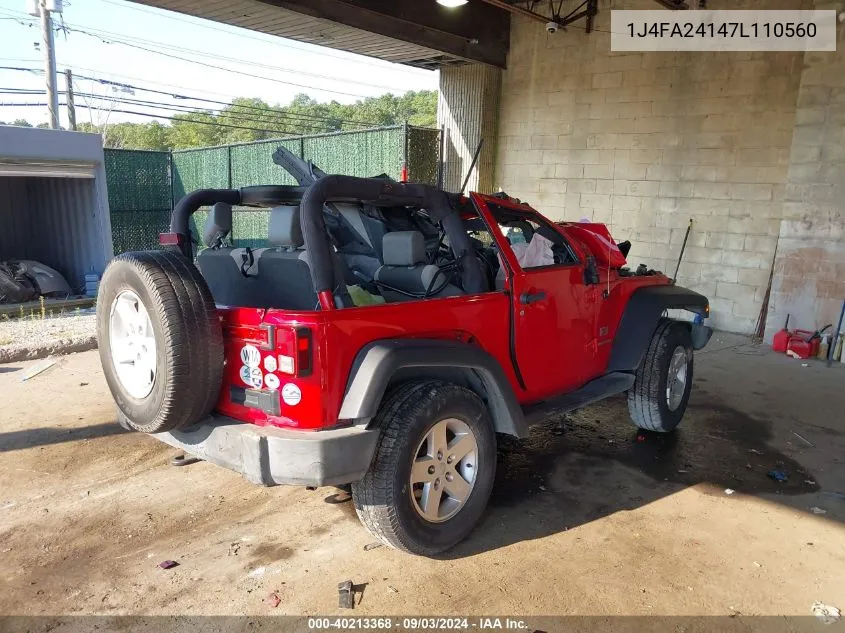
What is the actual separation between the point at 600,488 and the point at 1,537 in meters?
3.50

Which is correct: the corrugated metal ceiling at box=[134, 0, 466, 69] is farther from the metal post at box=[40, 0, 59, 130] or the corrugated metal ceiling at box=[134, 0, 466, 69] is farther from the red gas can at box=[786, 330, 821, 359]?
the metal post at box=[40, 0, 59, 130]

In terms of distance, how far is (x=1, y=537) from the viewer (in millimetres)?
3365

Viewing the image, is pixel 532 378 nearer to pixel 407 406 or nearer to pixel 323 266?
pixel 407 406

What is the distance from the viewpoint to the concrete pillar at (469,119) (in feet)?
40.4

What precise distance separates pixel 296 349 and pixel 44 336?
19.9 ft

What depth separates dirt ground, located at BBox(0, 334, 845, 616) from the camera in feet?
9.59

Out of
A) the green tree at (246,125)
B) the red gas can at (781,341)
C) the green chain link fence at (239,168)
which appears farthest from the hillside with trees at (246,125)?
the red gas can at (781,341)

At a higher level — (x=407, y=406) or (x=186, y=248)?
(x=186, y=248)

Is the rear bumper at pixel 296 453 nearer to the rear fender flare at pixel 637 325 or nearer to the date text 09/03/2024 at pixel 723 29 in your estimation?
the rear fender flare at pixel 637 325

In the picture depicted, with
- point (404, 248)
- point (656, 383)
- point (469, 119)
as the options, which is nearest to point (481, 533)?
point (404, 248)

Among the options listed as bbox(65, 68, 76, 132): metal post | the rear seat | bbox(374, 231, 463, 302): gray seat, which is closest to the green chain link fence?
the rear seat

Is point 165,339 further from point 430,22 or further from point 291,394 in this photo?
point 430,22

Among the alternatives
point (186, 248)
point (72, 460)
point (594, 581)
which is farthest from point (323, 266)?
point (72, 460)

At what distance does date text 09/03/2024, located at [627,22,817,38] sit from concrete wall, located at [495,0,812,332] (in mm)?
283
